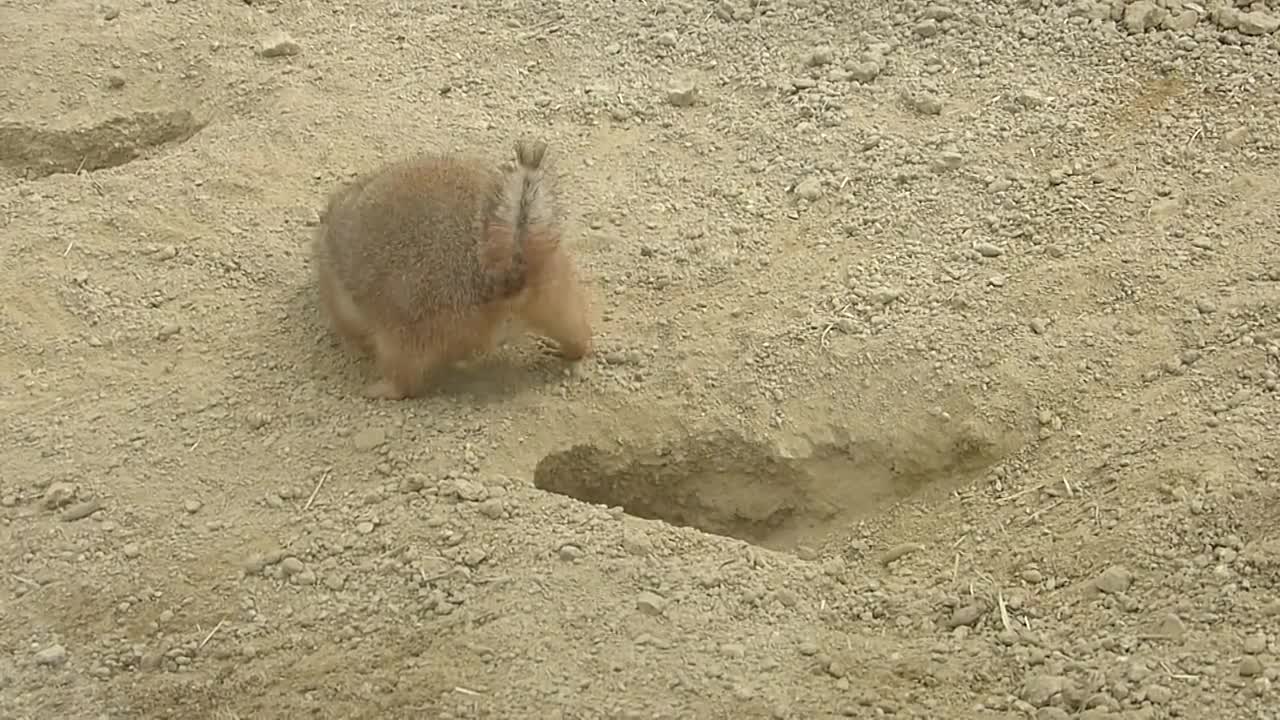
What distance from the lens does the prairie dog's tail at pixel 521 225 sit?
366 cm

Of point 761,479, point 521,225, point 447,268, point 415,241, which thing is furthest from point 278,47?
point 761,479

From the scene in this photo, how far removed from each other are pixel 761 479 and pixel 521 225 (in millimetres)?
1010

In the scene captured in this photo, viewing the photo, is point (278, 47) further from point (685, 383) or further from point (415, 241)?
point (685, 383)

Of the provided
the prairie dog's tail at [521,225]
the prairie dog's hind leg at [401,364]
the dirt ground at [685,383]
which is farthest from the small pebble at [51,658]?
the prairie dog's tail at [521,225]

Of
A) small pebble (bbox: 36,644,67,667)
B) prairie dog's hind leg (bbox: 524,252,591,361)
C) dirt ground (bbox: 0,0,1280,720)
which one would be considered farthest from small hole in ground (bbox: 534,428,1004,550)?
small pebble (bbox: 36,644,67,667)

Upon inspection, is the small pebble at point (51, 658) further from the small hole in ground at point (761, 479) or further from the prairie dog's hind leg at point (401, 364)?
the small hole in ground at point (761, 479)

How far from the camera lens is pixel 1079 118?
4715 millimetres

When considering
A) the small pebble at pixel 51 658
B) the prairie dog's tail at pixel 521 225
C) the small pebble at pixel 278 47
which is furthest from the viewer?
the small pebble at pixel 278 47

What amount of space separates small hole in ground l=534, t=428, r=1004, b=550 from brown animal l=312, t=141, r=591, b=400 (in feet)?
1.33

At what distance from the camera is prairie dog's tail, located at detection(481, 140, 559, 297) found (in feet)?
12.0

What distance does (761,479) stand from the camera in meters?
3.86

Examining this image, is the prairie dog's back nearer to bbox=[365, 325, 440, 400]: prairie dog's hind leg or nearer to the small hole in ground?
bbox=[365, 325, 440, 400]: prairie dog's hind leg

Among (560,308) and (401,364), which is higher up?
(560,308)

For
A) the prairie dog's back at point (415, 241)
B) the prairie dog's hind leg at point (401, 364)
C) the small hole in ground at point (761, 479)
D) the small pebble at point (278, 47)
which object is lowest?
the small hole in ground at point (761, 479)
